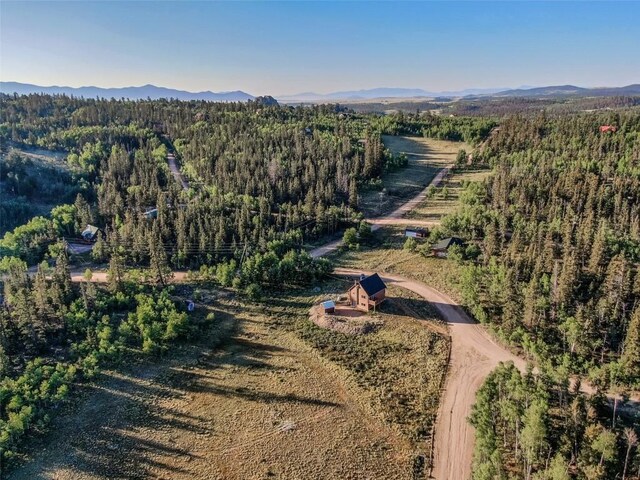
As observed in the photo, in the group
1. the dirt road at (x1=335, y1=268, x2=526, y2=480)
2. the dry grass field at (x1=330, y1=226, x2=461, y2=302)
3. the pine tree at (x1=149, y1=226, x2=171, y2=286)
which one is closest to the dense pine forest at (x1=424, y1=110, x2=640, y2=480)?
the dirt road at (x1=335, y1=268, x2=526, y2=480)

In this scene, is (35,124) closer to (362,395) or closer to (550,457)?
(362,395)

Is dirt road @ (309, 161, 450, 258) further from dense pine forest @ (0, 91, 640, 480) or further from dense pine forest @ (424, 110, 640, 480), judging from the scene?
dense pine forest @ (424, 110, 640, 480)

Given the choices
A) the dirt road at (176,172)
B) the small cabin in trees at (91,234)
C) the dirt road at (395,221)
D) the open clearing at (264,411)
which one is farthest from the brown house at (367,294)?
the dirt road at (176,172)

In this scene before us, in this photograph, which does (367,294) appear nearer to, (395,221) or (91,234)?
(395,221)

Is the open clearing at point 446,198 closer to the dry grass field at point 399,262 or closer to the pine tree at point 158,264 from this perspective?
the dry grass field at point 399,262

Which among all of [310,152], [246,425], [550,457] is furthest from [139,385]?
[310,152]

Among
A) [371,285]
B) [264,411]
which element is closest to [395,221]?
[371,285]
